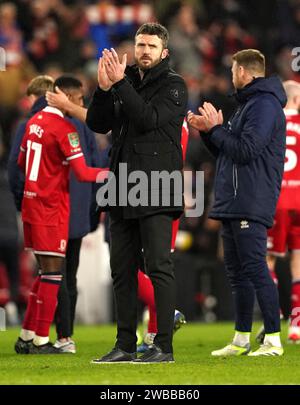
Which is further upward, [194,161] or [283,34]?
[283,34]

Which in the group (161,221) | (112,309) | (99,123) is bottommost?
(112,309)

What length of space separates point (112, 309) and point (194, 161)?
3275 mm

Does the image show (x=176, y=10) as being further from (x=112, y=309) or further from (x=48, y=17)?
(x=112, y=309)

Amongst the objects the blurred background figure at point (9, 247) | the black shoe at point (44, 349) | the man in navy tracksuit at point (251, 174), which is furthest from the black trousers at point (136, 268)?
the blurred background figure at point (9, 247)

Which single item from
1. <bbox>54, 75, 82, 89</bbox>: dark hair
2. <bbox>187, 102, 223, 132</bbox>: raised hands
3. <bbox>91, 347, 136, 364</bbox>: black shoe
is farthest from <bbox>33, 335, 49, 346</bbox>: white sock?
<bbox>187, 102, 223, 132</bbox>: raised hands

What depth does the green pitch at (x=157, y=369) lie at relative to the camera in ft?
24.2

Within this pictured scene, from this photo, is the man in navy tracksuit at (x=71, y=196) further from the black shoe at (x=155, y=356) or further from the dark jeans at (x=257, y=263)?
the black shoe at (x=155, y=356)

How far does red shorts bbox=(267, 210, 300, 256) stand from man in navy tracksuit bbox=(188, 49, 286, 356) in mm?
1702

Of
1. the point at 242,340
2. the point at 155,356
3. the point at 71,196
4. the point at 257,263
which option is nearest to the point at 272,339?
the point at 242,340

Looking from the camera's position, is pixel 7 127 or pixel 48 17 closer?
pixel 7 127

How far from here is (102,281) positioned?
1570cm
